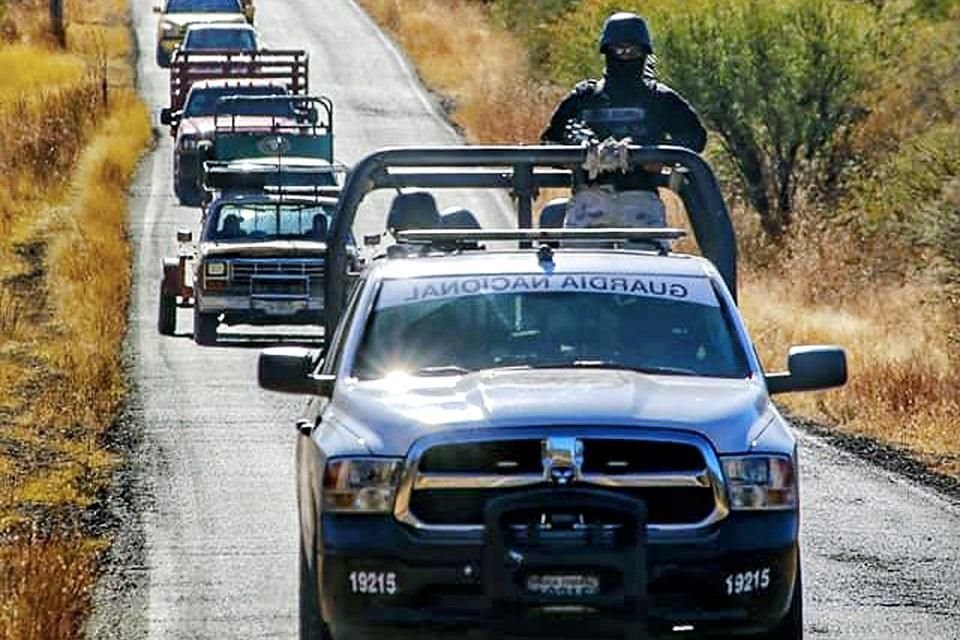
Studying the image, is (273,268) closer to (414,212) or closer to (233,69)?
(414,212)

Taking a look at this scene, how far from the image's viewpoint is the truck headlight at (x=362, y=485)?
7969 millimetres

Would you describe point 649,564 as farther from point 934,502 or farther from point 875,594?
point 934,502

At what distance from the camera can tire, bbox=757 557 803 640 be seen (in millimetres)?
8219

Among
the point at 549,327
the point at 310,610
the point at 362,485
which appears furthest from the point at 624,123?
the point at 362,485

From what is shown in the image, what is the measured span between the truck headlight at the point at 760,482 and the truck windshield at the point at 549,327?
0.94 meters

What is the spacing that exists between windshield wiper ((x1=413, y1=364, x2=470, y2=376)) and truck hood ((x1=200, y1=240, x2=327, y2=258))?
14.8 meters

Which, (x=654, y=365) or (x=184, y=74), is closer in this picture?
(x=654, y=365)

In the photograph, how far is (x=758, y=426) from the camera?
27.2 ft

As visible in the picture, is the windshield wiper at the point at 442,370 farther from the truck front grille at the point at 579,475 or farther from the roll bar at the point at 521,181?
the roll bar at the point at 521,181

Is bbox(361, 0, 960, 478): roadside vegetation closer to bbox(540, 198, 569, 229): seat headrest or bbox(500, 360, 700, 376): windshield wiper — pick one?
bbox(540, 198, 569, 229): seat headrest

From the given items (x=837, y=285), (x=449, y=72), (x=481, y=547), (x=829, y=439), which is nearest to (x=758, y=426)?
(x=481, y=547)

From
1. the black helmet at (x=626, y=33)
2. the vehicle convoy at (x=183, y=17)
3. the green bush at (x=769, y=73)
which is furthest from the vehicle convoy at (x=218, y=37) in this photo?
the black helmet at (x=626, y=33)

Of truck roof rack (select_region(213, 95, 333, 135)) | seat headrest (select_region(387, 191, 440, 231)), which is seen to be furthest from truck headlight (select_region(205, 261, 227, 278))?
seat headrest (select_region(387, 191, 440, 231))

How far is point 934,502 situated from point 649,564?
6.65 meters
